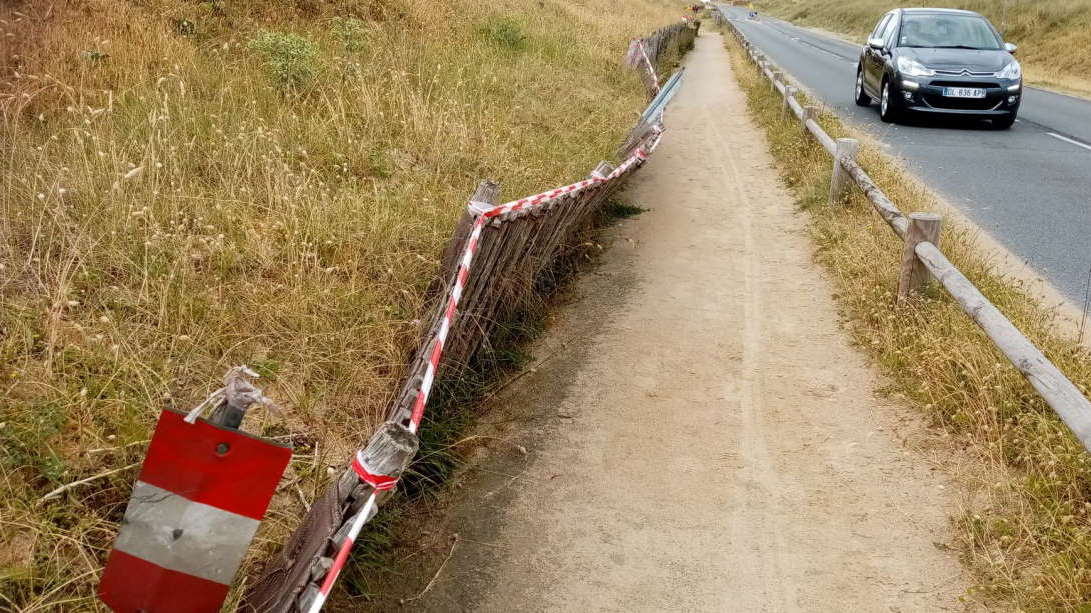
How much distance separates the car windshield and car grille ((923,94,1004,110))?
998 millimetres

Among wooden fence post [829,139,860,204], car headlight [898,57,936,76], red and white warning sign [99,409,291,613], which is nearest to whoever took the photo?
red and white warning sign [99,409,291,613]

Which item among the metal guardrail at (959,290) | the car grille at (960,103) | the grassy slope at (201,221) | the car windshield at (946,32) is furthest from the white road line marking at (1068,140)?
the grassy slope at (201,221)

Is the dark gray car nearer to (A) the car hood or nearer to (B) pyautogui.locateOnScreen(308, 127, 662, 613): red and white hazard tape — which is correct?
(A) the car hood

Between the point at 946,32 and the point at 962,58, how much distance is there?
0.97 metres

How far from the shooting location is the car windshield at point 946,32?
46.8ft

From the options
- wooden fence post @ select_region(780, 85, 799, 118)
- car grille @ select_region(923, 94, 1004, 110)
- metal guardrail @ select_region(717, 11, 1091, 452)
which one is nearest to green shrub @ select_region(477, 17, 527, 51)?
wooden fence post @ select_region(780, 85, 799, 118)

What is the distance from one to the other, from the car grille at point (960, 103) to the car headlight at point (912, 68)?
0.32m

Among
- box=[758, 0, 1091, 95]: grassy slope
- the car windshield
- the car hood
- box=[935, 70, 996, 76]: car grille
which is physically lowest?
box=[935, 70, 996, 76]: car grille

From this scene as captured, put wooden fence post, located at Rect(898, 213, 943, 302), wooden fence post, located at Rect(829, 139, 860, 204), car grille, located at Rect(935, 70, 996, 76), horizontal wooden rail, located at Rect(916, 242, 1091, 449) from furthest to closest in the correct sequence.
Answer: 1. car grille, located at Rect(935, 70, 996, 76)
2. wooden fence post, located at Rect(829, 139, 860, 204)
3. wooden fence post, located at Rect(898, 213, 943, 302)
4. horizontal wooden rail, located at Rect(916, 242, 1091, 449)

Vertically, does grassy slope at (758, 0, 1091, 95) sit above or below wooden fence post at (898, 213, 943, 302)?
above

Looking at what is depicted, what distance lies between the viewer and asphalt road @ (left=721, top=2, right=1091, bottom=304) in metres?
7.93

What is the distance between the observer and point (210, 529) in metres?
2.21

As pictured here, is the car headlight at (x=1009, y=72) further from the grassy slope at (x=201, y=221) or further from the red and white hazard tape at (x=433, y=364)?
the red and white hazard tape at (x=433, y=364)

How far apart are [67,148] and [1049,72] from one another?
29129 mm
